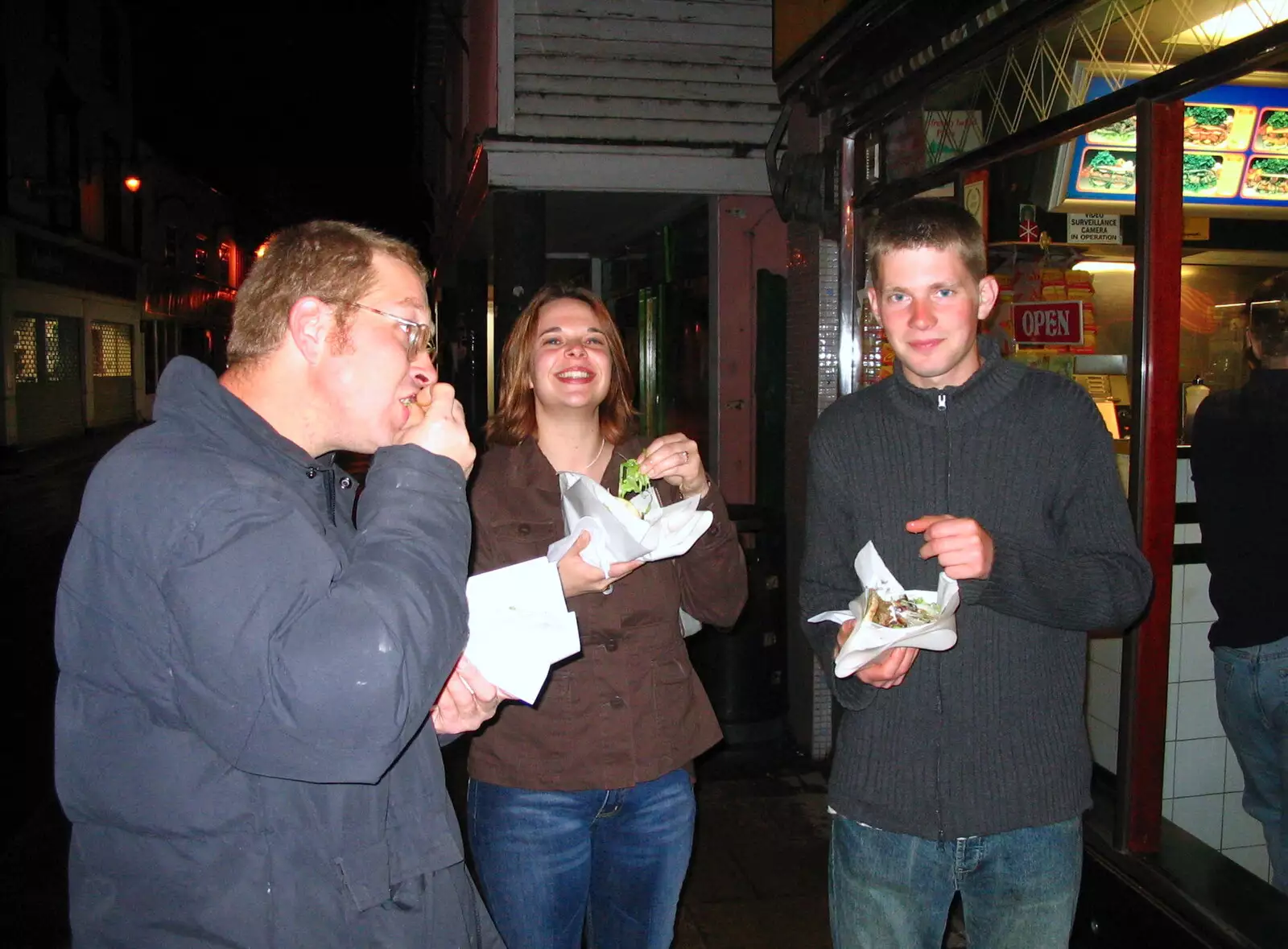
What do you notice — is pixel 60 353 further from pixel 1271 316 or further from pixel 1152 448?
pixel 1271 316

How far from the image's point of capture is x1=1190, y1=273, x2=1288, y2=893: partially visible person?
3.23 m

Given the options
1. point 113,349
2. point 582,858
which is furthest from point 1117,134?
point 113,349

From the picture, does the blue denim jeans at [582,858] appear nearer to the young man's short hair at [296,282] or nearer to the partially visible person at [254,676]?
the partially visible person at [254,676]

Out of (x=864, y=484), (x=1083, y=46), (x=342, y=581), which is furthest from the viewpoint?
(x=1083, y=46)

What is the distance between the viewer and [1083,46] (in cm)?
348

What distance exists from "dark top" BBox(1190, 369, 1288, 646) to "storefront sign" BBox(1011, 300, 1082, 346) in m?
1.77

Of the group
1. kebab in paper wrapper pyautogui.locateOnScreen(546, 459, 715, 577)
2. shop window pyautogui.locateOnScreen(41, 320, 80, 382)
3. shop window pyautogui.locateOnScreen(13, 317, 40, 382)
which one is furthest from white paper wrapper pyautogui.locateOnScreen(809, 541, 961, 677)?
shop window pyautogui.locateOnScreen(41, 320, 80, 382)

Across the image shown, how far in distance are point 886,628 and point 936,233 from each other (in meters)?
0.97

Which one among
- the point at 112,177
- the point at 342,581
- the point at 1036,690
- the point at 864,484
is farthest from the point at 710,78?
the point at 112,177

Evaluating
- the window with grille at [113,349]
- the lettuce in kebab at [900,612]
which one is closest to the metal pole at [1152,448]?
the lettuce in kebab at [900,612]

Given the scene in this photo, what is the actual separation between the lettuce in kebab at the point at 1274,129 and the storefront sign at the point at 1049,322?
3.80 ft

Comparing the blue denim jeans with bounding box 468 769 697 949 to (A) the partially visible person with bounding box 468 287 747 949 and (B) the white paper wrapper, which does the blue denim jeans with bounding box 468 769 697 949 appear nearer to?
(A) the partially visible person with bounding box 468 287 747 949

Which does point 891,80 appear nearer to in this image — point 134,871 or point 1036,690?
point 1036,690

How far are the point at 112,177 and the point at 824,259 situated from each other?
1211 inches
